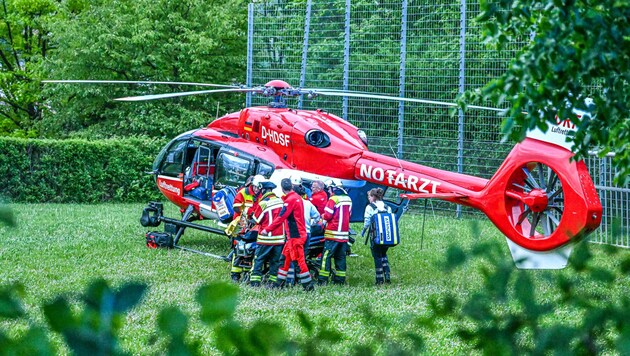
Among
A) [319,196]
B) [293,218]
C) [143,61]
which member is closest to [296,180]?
[319,196]

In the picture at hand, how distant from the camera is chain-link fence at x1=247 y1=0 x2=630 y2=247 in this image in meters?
20.2

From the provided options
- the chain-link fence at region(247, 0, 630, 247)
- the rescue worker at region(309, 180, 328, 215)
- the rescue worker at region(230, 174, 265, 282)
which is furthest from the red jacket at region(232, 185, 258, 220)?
the chain-link fence at region(247, 0, 630, 247)

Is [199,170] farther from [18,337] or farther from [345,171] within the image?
[18,337]

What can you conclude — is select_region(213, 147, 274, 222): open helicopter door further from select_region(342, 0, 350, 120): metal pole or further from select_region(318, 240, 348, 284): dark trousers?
select_region(342, 0, 350, 120): metal pole

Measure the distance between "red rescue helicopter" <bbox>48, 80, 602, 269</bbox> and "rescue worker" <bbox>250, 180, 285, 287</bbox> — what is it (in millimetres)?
1665

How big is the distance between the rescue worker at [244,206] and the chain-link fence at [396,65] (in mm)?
8771

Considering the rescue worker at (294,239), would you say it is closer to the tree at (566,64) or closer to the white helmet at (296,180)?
the white helmet at (296,180)

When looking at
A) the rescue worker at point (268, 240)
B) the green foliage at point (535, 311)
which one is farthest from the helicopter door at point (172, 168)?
the green foliage at point (535, 311)

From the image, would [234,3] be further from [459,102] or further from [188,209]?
[459,102]

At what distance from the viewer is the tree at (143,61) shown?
27719 millimetres

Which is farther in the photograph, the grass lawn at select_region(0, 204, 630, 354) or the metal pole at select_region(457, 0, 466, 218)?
Result: the metal pole at select_region(457, 0, 466, 218)

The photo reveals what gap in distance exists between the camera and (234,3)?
29.8 meters

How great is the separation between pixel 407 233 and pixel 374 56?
623 cm

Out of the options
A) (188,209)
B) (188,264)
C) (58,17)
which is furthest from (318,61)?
(58,17)
